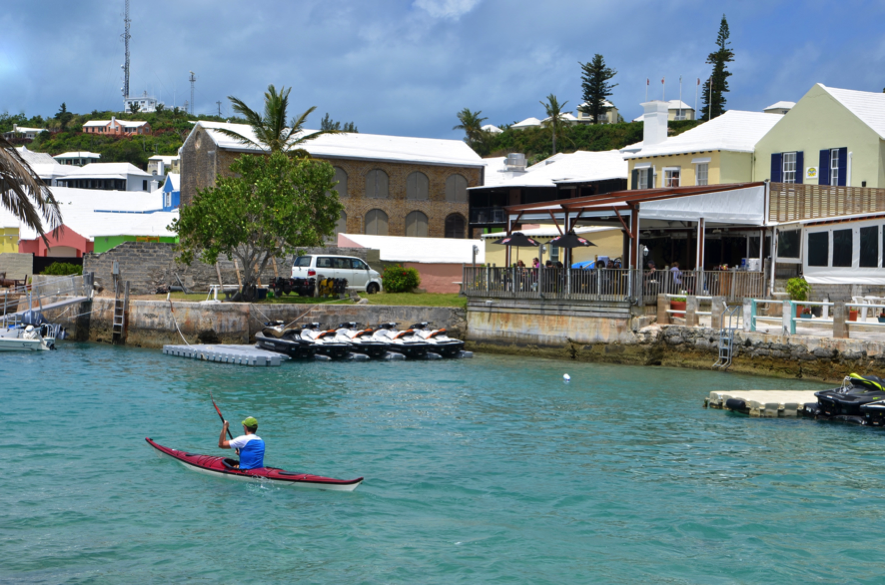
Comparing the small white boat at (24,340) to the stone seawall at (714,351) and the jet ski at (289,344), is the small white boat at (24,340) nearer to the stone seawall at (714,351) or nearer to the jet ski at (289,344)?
the jet ski at (289,344)

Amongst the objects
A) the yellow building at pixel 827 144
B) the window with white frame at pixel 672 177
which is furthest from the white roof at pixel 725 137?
the yellow building at pixel 827 144

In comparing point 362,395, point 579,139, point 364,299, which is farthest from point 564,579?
point 579,139

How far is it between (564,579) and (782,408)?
11654mm

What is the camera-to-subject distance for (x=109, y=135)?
124938 millimetres

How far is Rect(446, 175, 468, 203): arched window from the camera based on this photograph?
193 feet

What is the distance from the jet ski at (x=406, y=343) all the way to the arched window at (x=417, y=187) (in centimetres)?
2688

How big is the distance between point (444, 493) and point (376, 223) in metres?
43.7

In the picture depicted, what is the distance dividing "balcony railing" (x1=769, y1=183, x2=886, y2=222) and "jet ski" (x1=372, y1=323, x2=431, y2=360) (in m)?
13.4

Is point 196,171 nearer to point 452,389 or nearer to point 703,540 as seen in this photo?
point 452,389

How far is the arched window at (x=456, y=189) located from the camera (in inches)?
2311

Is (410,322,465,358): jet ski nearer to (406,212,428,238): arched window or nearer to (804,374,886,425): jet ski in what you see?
(804,374,886,425): jet ski

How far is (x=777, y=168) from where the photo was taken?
36.2 m

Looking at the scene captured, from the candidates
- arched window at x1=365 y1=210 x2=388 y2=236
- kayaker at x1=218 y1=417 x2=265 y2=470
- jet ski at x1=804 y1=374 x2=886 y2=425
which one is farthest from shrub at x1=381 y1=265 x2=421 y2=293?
kayaker at x1=218 y1=417 x2=265 y2=470

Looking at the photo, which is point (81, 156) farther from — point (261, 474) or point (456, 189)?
point (261, 474)
